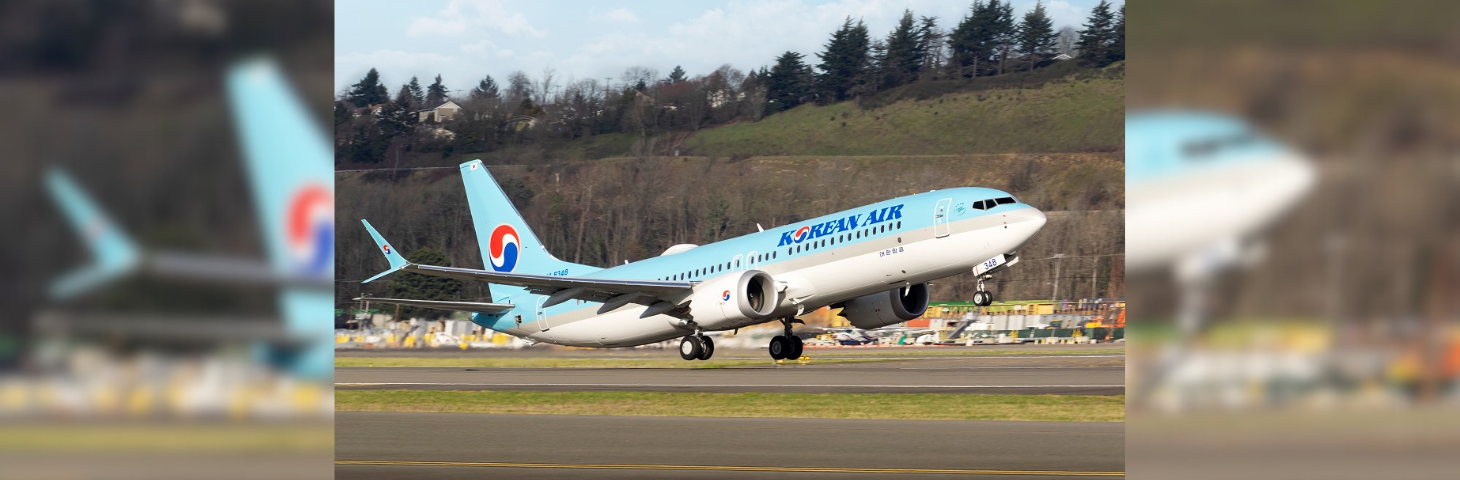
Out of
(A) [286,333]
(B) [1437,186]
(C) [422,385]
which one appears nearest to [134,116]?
(A) [286,333]

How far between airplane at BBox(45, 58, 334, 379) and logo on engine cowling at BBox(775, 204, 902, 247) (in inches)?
1415

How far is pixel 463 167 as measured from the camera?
58375 mm

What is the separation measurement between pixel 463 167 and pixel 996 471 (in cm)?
4531

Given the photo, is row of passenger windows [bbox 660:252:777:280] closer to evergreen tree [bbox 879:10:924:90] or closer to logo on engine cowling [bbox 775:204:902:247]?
logo on engine cowling [bbox 775:204:902:247]

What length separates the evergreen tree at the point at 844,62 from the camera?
558ft

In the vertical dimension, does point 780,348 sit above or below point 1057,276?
below

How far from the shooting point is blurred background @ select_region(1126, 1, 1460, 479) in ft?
14.5

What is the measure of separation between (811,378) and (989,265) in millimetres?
6999

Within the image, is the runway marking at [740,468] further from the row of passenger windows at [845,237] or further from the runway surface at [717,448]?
the row of passenger windows at [845,237]

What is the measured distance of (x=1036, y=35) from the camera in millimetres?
165750

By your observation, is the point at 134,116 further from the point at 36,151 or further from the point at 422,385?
the point at 422,385

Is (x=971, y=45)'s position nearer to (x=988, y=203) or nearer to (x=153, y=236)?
(x=988, y=203)

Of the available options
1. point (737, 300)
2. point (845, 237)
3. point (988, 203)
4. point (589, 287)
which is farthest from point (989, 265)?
point (589, 287)

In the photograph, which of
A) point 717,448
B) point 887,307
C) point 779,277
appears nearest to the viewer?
point 717,448
